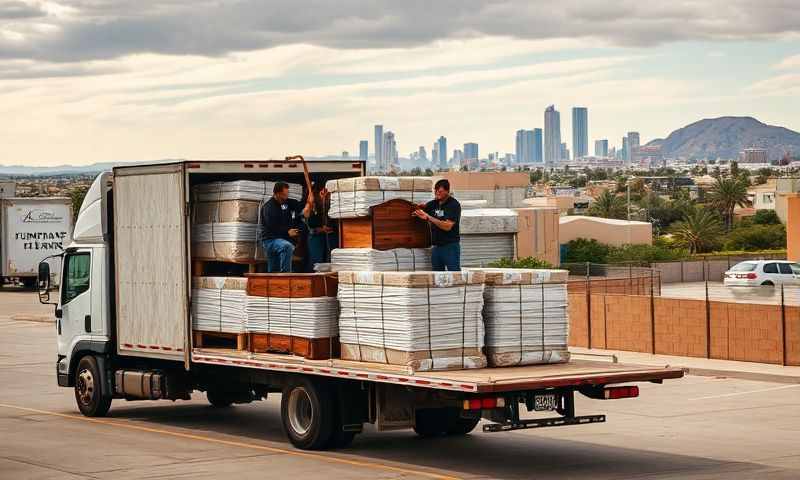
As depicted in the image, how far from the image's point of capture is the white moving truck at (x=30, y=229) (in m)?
56.8

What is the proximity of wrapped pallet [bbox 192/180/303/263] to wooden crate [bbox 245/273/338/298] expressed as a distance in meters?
0.97

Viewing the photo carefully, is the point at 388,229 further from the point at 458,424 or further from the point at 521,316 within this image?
the point at 458,424

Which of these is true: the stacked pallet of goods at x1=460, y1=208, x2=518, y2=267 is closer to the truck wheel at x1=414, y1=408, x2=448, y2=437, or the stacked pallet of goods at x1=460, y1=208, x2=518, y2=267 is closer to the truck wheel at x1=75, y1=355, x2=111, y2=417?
the truck wheel at x1=75, y1=355, x2=111, y2=417

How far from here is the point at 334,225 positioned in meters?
17.3

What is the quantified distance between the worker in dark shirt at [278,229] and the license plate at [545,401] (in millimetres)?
4158

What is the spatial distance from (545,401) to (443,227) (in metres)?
2.65

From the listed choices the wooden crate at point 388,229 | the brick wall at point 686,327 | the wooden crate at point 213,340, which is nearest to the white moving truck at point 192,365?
the wooden crate at point 213,340

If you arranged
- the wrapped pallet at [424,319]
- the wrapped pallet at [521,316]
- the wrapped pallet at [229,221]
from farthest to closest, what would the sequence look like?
the wrapped pallet at [229,221], the wrapped pallet at [521,316], the wrapped pallet at [424,319]

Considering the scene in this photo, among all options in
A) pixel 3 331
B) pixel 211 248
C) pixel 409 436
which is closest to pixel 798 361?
pixel 409 436

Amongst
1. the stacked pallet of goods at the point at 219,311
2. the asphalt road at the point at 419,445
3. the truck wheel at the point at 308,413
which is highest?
the stacked pallet of goods at the point at 219,311

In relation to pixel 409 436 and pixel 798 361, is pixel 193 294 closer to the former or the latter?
pixel 409 436

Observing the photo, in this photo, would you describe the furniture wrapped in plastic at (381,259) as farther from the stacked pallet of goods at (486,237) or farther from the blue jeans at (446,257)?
the stacked pallet of goods at (486,237)

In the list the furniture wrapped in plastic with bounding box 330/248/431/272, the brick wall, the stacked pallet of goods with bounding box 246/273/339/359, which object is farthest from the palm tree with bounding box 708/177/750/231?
the stacked pallet of goods with bounding box 246/273/339/359

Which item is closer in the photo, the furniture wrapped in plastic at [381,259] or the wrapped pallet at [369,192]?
the furniture wrapped in plastic at [381,259]
